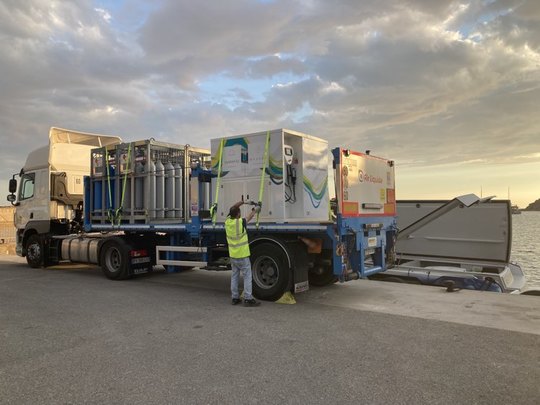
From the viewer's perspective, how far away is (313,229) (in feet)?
25.4

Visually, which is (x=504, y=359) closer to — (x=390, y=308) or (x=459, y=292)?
(x=390, y=308)

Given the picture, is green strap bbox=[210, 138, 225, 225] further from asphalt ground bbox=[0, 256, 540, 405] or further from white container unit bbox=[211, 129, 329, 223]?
asphalt ground bbox=[0, 256, 540, 405]

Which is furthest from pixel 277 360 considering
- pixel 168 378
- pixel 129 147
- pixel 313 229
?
pixel 129 147

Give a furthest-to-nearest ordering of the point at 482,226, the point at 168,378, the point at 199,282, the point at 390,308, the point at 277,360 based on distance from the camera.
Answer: the point at 482,226, the point at 199,282, the point at 390,308, the point at 277,360, the point at 168,378

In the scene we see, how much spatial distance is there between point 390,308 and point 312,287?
234cm

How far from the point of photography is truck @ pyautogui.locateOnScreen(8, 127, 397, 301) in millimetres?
8078

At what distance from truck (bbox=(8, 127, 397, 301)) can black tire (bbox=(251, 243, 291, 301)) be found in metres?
0.02

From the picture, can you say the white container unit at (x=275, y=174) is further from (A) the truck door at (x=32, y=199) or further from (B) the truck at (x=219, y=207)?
(A) the truck door at (x=32, y=199)

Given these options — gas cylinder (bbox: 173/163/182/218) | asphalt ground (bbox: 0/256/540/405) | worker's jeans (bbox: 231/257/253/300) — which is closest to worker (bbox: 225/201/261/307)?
worker's jeans (bbox: 231/257/253/300)

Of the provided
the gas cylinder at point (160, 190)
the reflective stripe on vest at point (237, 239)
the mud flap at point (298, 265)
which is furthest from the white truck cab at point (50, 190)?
the mud flap at point (298, 265)

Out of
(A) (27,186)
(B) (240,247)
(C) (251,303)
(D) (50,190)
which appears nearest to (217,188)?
(B) (240,247)

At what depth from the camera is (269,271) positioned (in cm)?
831

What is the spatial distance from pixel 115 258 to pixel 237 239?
15.9 ft

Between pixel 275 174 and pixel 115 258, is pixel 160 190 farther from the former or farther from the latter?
pixel 275 174
